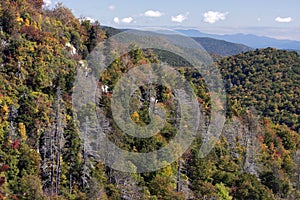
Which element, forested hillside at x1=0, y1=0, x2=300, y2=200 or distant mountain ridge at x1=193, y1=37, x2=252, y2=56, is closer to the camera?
forested hillside at x1=0, y1=0, x2=300, y2=200

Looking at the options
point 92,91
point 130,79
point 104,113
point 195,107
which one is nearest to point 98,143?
point 104,113

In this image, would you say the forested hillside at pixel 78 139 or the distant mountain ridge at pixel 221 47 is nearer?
the forested hillside at pixel 78 139

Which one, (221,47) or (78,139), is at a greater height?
(78,139)

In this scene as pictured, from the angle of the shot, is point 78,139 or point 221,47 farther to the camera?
point 221,47

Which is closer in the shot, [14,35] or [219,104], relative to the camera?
[14,35]

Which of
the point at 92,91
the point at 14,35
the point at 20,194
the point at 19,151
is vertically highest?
the point at 14,35

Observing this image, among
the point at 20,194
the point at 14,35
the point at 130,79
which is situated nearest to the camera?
the point at 20,194

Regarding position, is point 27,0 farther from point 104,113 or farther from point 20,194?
point 20,194

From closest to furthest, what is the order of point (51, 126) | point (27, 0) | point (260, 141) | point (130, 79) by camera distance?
point (51, 126) → point (130, 79) → point (27, 0) → point (260, 141)
